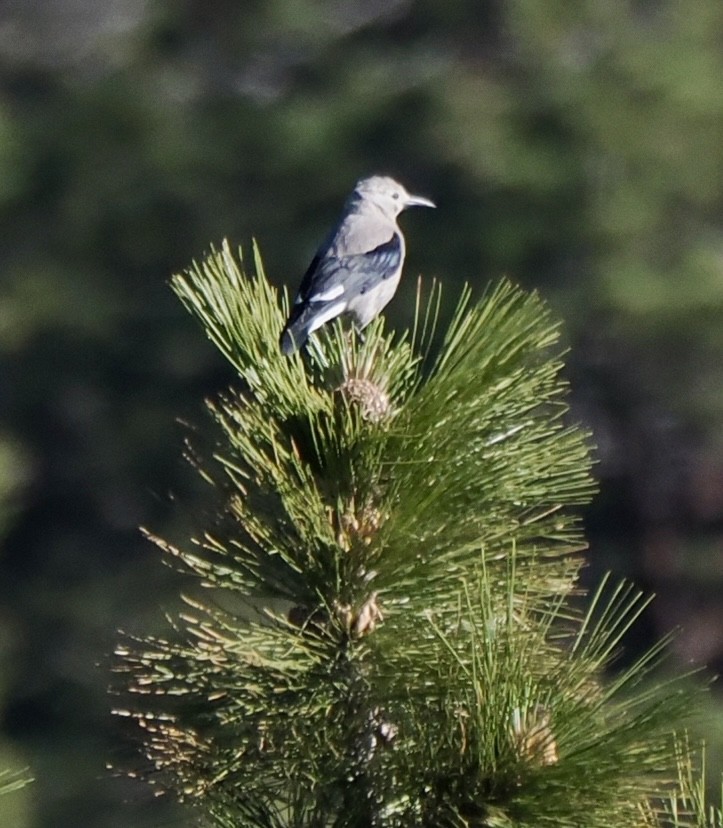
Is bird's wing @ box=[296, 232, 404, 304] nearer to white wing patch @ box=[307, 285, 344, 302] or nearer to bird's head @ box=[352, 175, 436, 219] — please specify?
white wing patch @ box=[307, 285, 344, 302]

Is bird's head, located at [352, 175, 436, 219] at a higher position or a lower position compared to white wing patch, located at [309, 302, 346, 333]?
higher

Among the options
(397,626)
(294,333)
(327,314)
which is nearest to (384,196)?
(327,314)

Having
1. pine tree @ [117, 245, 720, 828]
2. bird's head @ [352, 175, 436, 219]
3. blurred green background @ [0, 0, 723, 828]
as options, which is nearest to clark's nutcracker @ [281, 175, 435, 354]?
bird's head @ [352, 175, 436, 219]

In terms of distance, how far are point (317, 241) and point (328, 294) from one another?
7.55m

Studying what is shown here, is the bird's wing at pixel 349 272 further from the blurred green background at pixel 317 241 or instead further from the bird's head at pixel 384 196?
the blurred green background at pixel 317 241

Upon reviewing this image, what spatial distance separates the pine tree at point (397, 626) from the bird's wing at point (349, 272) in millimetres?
1462

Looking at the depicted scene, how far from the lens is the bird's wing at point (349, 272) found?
363 cm

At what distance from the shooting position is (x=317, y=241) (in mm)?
11086

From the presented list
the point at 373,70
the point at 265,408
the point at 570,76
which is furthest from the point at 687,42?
the point at 265,408

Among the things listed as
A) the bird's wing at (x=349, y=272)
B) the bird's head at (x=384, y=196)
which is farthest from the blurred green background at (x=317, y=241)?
the bird's wing at (x=349, y=272)

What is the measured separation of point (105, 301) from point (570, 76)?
12.1ft

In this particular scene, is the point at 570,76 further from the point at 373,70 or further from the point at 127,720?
the point at 127,720

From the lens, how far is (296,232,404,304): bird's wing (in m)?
3.63

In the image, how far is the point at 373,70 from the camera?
12336 millimetres
